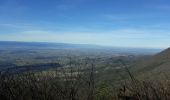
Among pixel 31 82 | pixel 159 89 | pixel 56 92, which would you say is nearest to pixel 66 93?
pixel 56 92

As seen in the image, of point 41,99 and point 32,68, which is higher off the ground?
point 32,68

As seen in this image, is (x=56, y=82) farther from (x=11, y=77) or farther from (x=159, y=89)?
(x=159, y=89)

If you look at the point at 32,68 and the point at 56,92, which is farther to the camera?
the point at 32,68

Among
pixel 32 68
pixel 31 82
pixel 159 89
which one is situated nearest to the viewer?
pixel 159 89

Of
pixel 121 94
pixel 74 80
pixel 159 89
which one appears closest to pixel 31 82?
pixel 74 80

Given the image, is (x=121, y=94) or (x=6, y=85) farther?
(x=121, y=94)

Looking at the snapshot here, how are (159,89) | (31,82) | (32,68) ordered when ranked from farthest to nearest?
(32,68), (31,82), (159,89)

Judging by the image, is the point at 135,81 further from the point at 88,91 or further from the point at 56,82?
the point at 56,82
